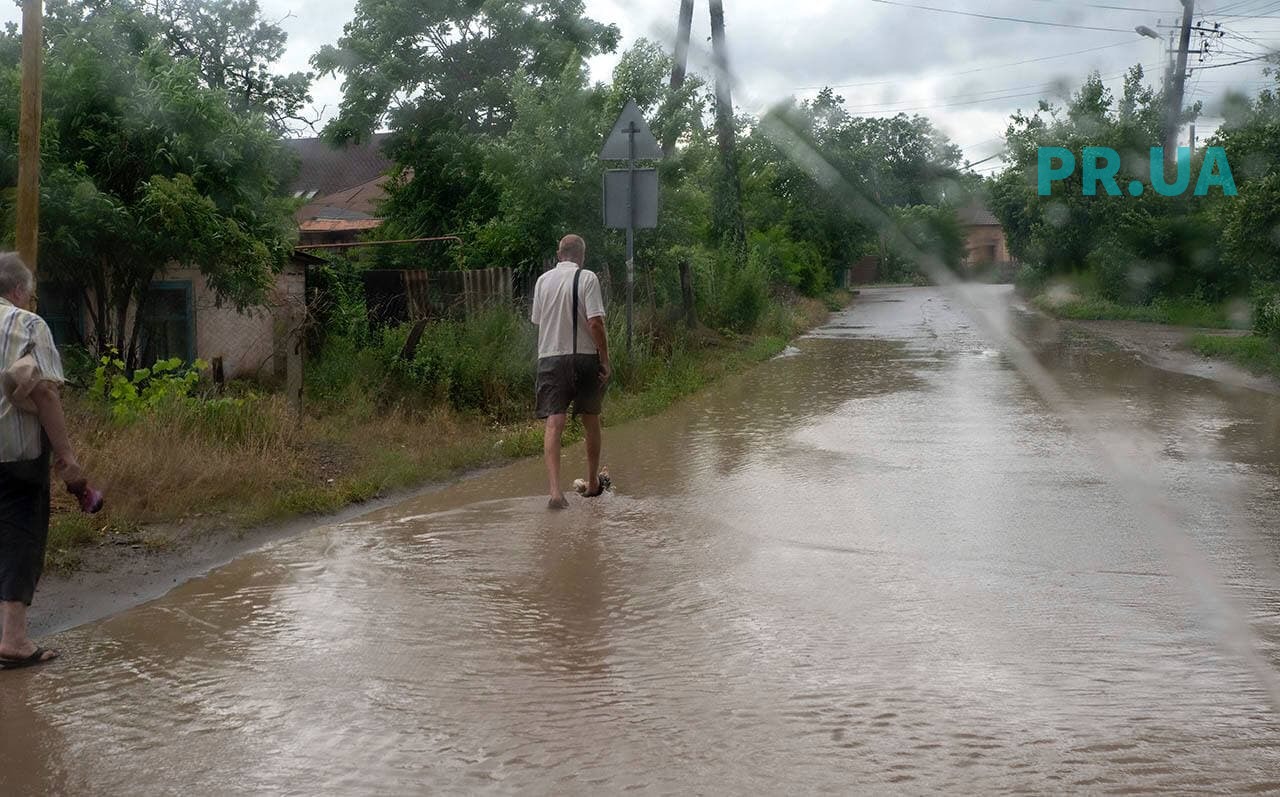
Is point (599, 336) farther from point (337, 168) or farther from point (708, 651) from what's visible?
point (337, 168)

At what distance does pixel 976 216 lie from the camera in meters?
50.3

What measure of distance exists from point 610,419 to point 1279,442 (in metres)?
5.96

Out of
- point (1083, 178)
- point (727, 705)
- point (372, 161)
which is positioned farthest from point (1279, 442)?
point (372, 161)

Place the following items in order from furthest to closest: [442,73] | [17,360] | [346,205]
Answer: [346,205], [442,73], [17,360]

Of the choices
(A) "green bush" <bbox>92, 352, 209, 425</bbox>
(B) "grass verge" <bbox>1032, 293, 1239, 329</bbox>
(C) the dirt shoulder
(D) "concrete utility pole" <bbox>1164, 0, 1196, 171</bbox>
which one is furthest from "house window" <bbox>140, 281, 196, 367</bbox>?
(D) "concrete utility pole" <bbox>1164, 0, 1196, 171</bbox>

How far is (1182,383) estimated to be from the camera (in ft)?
52.1

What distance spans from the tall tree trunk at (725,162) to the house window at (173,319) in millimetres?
11298

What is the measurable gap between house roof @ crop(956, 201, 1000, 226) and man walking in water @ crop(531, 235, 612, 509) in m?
A: 31.0

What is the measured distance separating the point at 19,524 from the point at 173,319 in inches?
390

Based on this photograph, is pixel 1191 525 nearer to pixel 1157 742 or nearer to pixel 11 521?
pixel 1157 742

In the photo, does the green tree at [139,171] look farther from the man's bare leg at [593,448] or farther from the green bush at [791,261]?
the green bush at [791,261]

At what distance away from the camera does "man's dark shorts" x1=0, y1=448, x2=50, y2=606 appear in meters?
4.89

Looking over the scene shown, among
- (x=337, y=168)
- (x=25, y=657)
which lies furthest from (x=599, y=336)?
(x=337, y=168)

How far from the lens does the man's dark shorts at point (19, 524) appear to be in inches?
193
